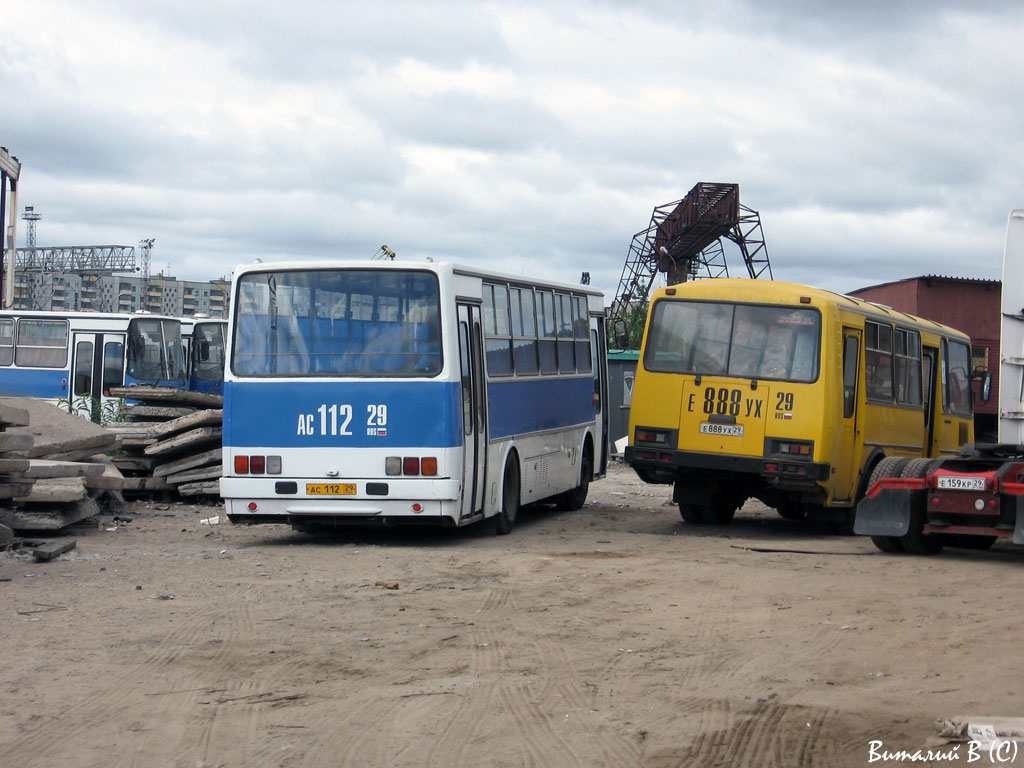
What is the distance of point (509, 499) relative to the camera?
51.3 ft

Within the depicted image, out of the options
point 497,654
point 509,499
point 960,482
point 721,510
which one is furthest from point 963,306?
point 497,654

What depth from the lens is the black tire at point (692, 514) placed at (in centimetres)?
1670

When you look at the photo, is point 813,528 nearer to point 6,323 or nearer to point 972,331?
point 972,331

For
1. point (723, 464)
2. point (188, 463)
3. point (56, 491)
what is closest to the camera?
point (56, 491)

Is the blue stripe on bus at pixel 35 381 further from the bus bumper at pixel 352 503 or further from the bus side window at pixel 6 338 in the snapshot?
the bus bumper at pixel 352 503

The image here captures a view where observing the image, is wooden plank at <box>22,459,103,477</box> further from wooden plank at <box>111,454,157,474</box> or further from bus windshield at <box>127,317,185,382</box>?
bus windshield at <box>127,317,185,382</box>

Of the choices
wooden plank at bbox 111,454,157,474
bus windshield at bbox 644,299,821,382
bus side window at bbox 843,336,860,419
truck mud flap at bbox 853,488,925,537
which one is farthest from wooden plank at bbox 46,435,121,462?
truck mud flap at bbox 853,488,925,537

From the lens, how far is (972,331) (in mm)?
30031

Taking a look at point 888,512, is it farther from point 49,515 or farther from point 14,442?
point 49,515

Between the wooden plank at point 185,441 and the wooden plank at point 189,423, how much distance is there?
0.30 ft

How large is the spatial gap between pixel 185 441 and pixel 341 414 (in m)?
5.79

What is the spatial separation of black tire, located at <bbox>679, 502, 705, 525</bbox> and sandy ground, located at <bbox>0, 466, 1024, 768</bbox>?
2.92 metres

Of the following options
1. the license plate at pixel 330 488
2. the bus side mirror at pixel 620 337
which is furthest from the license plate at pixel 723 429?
the license plate at pixel 330 488

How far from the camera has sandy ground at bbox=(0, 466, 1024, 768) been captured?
6004 mm
